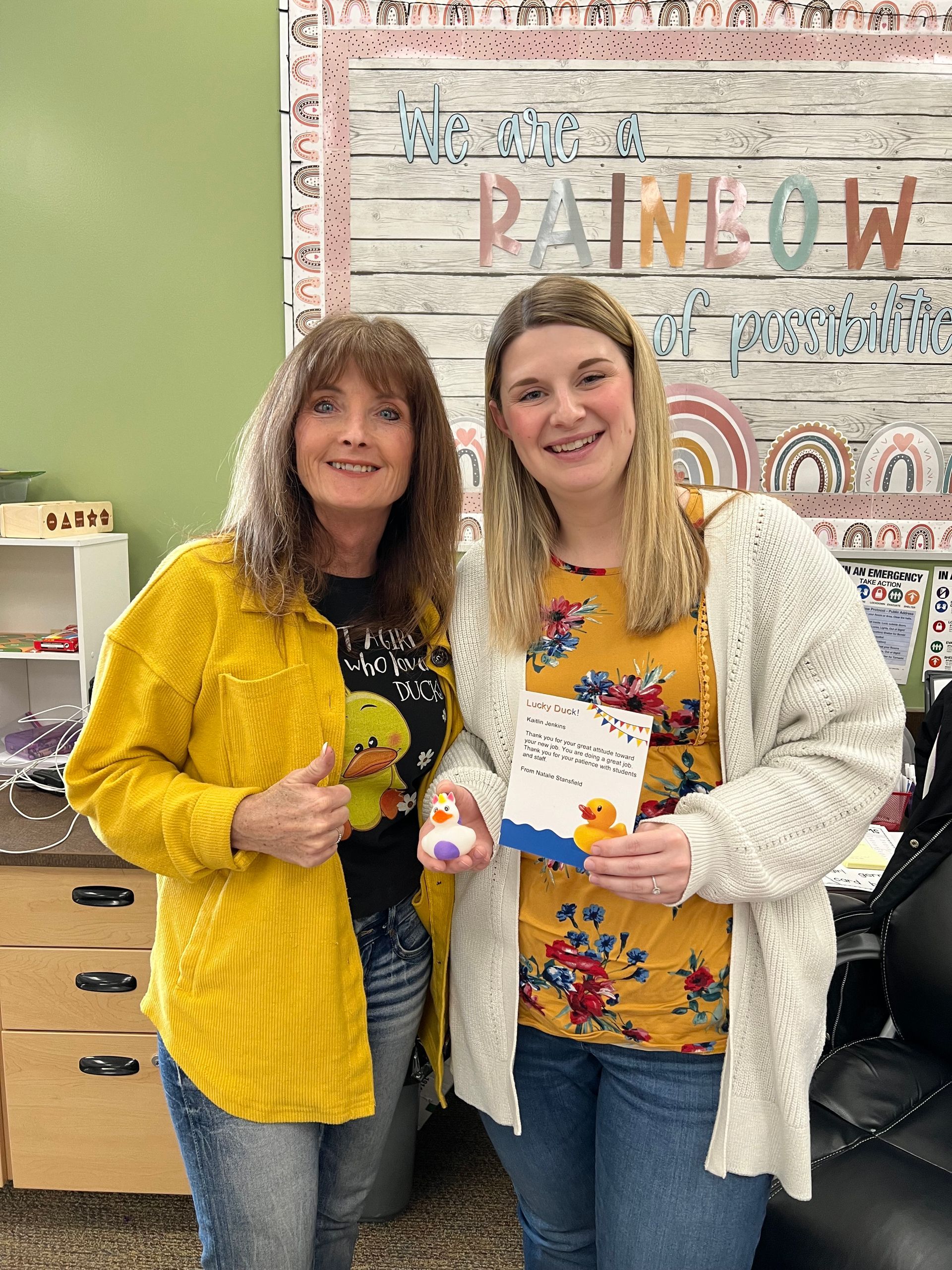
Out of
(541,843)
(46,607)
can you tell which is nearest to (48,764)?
(46,607)

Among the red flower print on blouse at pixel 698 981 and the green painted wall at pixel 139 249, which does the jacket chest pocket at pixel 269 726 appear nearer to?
the red flower print on blouse at pixel 698 981

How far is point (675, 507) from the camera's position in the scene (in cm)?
113

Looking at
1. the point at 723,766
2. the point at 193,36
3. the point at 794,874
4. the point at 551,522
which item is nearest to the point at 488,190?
the point at 193,36

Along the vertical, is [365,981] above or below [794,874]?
below

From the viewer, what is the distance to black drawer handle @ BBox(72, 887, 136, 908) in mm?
1712

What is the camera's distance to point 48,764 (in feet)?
6.61

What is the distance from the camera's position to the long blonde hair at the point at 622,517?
1.09m

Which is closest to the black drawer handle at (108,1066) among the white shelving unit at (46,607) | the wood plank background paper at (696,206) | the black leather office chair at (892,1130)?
the white shelving unit at (46,607)

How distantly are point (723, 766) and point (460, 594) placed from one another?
1.47 feet

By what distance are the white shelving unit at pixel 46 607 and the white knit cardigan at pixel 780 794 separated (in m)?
1.65

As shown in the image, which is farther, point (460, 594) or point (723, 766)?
point (460, 594)

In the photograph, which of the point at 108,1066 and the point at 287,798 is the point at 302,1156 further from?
the point at 108,1066

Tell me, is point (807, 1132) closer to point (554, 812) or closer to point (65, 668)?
point (554, 812)

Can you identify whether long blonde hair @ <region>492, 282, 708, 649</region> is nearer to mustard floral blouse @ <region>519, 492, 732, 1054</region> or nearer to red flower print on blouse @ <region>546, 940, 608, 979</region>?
mustard floral blouse @ <region>519, 492, 732, 1054</region>
